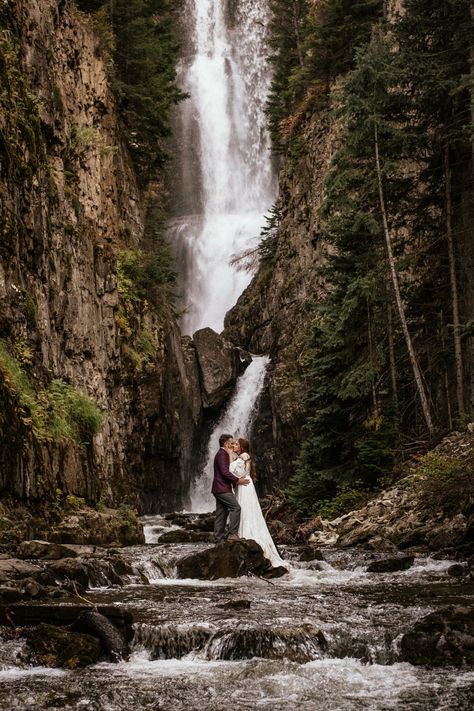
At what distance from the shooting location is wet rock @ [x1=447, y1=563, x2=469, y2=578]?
424 inches

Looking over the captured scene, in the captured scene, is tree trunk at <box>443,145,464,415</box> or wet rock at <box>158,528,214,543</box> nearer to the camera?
tree trunk at <box>443,145,464,415</box>

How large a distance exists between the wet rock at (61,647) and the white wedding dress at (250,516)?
5777mm

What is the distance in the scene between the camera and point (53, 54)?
24016mm

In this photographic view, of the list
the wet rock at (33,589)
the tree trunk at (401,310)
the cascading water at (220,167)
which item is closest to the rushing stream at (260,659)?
the wet rock at (33,589)

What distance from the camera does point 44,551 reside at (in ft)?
39.4

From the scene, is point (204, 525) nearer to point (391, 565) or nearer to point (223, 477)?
point (223, 477)

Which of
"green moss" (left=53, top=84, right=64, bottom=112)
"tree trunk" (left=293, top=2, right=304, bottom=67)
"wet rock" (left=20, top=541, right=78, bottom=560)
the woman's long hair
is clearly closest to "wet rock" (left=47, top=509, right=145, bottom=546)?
"wet rock" (left=20, top=541, right=78, bottom=560)

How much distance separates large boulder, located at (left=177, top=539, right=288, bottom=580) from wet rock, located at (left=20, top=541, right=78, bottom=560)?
1945 mm

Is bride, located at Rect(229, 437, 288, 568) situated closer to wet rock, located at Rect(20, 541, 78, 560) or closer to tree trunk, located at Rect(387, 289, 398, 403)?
wet rock, located at Rect(20, 541, 78, 560)

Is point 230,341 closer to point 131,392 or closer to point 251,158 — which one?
point 131,392

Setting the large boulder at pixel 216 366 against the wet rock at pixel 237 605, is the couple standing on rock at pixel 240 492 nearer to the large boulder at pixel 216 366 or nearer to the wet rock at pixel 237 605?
the wet rock at pixel 237 605

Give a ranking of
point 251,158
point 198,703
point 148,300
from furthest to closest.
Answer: point 251,158 → point 148,300 → point 198,703

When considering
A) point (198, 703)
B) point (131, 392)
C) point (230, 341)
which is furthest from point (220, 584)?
point (230, 341)

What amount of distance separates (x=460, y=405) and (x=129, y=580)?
9.93m
